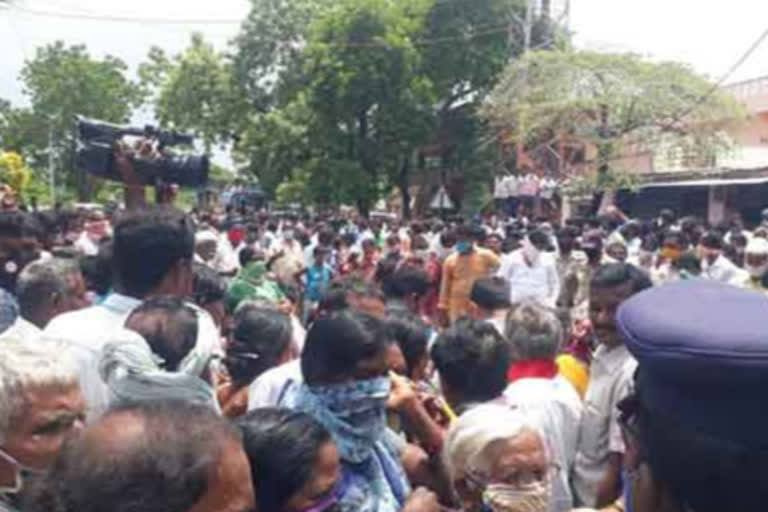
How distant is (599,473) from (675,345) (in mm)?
2277

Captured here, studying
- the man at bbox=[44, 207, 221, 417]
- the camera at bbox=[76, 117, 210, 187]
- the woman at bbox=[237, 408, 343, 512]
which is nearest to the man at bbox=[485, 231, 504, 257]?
the camera at bbox=[76, 117, 210, 187]

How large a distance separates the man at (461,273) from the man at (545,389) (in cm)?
471

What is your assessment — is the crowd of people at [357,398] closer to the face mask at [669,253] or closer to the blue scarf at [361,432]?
the blue scarf at [361,432]

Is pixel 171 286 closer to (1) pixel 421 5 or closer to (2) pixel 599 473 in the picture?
(2) pixel 599 473

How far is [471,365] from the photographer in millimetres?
3332

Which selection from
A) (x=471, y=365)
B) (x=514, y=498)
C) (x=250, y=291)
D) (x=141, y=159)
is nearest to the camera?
(x=514, y=498)

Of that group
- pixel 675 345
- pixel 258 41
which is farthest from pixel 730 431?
pixel 258 41

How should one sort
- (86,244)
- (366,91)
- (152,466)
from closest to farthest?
(152,466) → (86,244) → (366,91)

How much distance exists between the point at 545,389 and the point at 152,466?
2.28m

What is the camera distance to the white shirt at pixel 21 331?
7.95 feet

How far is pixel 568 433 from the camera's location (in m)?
3.50

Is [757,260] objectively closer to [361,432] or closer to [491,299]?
[491,299]

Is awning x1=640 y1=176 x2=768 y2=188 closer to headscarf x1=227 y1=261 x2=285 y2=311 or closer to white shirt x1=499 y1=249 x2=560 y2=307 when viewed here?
white shirt x1=499 y1=249 x2=560 y2=307

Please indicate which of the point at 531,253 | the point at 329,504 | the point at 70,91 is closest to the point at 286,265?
the point at 531,253
